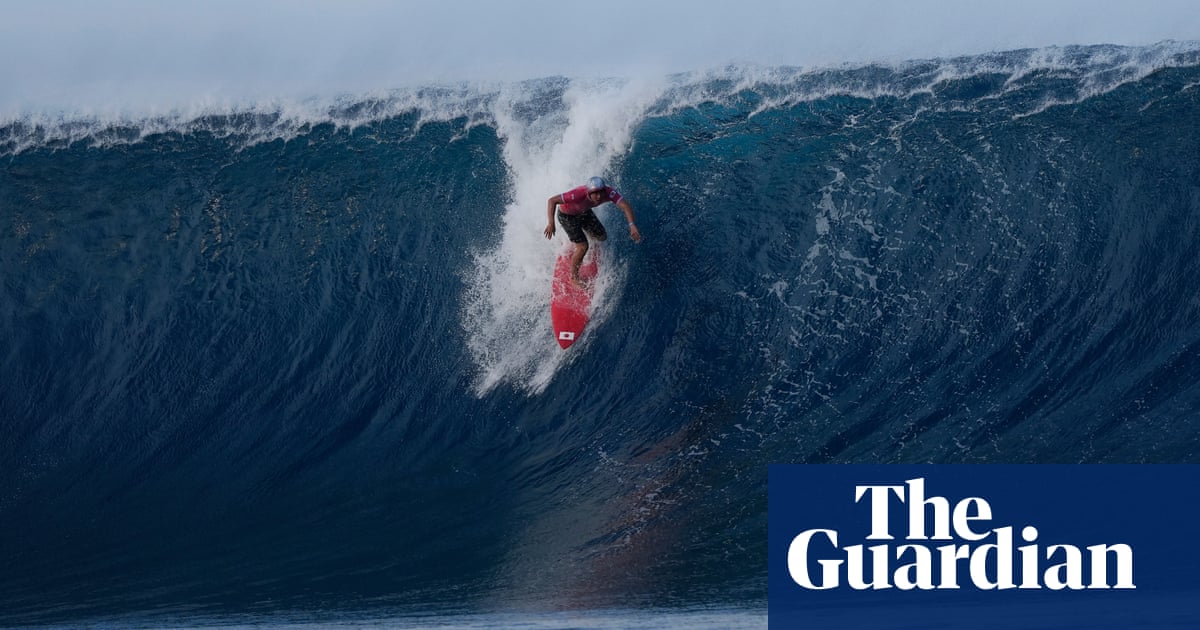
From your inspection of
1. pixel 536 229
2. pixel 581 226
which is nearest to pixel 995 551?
pixel 581 226

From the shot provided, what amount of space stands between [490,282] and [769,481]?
3235mm

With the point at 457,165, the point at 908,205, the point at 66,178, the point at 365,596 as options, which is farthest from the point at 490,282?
the point at 66,178

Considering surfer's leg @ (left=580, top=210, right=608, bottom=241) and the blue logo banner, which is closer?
the blue logo banner

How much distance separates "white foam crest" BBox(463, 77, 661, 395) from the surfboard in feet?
0.24

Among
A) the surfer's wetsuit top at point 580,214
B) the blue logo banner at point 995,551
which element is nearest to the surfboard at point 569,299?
the surfer's wetsuit top at point 580,214

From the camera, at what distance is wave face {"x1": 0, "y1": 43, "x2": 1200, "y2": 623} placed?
903 centimetres

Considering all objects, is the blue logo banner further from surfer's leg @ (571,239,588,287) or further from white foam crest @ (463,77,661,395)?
surfer's leg @ (571,239,588,287)

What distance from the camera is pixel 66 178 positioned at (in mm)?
11219

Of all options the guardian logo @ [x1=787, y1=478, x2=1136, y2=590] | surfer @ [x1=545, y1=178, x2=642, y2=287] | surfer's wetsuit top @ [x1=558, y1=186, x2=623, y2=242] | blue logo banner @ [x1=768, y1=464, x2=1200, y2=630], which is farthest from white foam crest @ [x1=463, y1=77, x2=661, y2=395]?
the guardian logo @ [x1=787, y1=478, x2=1136, y2=590]

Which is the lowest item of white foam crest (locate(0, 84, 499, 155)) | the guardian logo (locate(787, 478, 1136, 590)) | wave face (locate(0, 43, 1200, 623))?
the guardian logo (locate(787, 478, 1136, 590))

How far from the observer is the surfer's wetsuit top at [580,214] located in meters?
9.11

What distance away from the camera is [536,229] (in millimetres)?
10211

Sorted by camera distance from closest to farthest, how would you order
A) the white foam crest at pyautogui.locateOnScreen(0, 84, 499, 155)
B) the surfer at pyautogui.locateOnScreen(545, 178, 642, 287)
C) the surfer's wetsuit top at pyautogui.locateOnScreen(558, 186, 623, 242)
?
the surfer at pyautogui.locateOnScreen(545, 178, 642, 287) → the surfer's wetsuit top at pyautogui.locateOnScreen(558, 186, 623, 242) → the white foam crest at pyautogui.locateOnScreen(0, 84, 499, 155)

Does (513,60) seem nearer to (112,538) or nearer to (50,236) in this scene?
(50,236)
